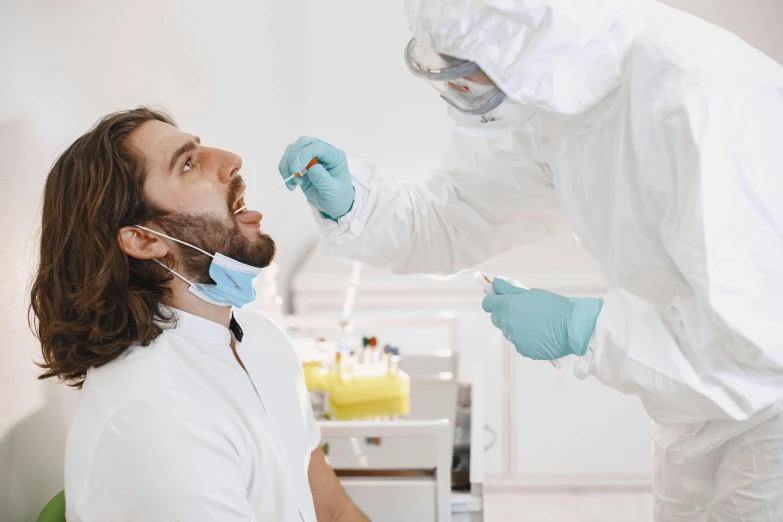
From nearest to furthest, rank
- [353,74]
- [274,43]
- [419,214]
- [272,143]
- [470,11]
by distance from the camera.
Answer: [470,11] → [419,214] → [272,143] → [274,43] → [353,74]

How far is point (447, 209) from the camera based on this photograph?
5.10 ft

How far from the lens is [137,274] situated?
125 centimetres

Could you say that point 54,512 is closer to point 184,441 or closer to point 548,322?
point 184,441

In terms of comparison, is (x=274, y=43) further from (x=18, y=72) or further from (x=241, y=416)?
(x=241, y=416)

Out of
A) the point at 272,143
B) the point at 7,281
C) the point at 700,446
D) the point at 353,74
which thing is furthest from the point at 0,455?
the point at 353,74

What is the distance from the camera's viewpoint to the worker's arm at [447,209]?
4.80 ft

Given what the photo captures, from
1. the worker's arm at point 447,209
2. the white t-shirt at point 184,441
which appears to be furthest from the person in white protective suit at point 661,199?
the white t-shirt at point 184,441

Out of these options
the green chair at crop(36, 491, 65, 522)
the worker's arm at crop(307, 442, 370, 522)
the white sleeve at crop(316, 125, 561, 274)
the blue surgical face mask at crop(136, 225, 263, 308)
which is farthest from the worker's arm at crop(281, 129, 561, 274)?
the green chair at crop(36, 491, 65, 522)

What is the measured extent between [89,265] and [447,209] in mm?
717

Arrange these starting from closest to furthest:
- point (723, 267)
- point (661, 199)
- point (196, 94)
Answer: point (723, 267) < point (661, 199) < point (196, 94)

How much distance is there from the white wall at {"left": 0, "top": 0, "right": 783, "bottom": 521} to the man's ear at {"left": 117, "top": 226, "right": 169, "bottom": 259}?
0.18 metres

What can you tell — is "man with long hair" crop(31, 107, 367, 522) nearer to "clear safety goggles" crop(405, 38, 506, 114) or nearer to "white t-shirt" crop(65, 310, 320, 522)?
"white t-shirt" crop(65, 310, 320, 522)

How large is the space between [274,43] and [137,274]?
1.83m

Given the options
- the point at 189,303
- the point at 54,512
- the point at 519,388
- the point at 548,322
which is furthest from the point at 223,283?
the point at 519,388
